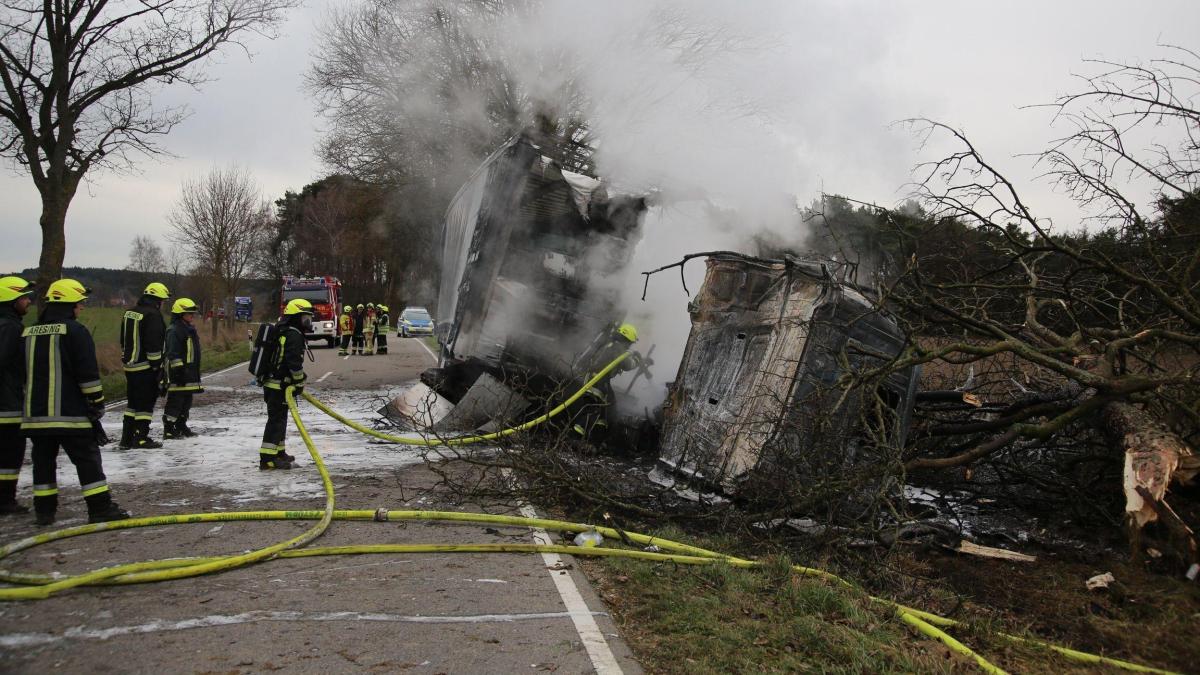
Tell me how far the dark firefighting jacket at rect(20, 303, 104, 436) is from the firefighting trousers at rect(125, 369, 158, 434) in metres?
2.76

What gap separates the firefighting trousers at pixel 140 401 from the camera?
766cm

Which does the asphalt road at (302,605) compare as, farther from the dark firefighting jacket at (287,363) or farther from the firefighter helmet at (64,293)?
the firefighter helmet at (64,293)

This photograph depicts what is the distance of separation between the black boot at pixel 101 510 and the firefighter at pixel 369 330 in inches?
696

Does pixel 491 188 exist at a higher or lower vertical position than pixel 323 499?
higher

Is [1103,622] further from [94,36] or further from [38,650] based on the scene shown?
[94,36]

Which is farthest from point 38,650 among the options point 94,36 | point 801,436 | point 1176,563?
point 94,36

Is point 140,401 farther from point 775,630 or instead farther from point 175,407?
point 775,630

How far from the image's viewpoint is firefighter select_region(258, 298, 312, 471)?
6809mm

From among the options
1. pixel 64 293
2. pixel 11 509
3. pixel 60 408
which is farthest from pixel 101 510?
pixel 64 293

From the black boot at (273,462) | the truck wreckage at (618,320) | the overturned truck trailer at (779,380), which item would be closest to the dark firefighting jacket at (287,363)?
the black boot at (273,462)

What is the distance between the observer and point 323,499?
580cm

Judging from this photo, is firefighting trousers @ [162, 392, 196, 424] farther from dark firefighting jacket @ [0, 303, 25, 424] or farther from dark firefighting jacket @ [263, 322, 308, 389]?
dark firefighting jacket @ [0, 303, 25, 424]

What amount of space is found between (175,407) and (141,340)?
858 mm

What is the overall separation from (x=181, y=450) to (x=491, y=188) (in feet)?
14.0
